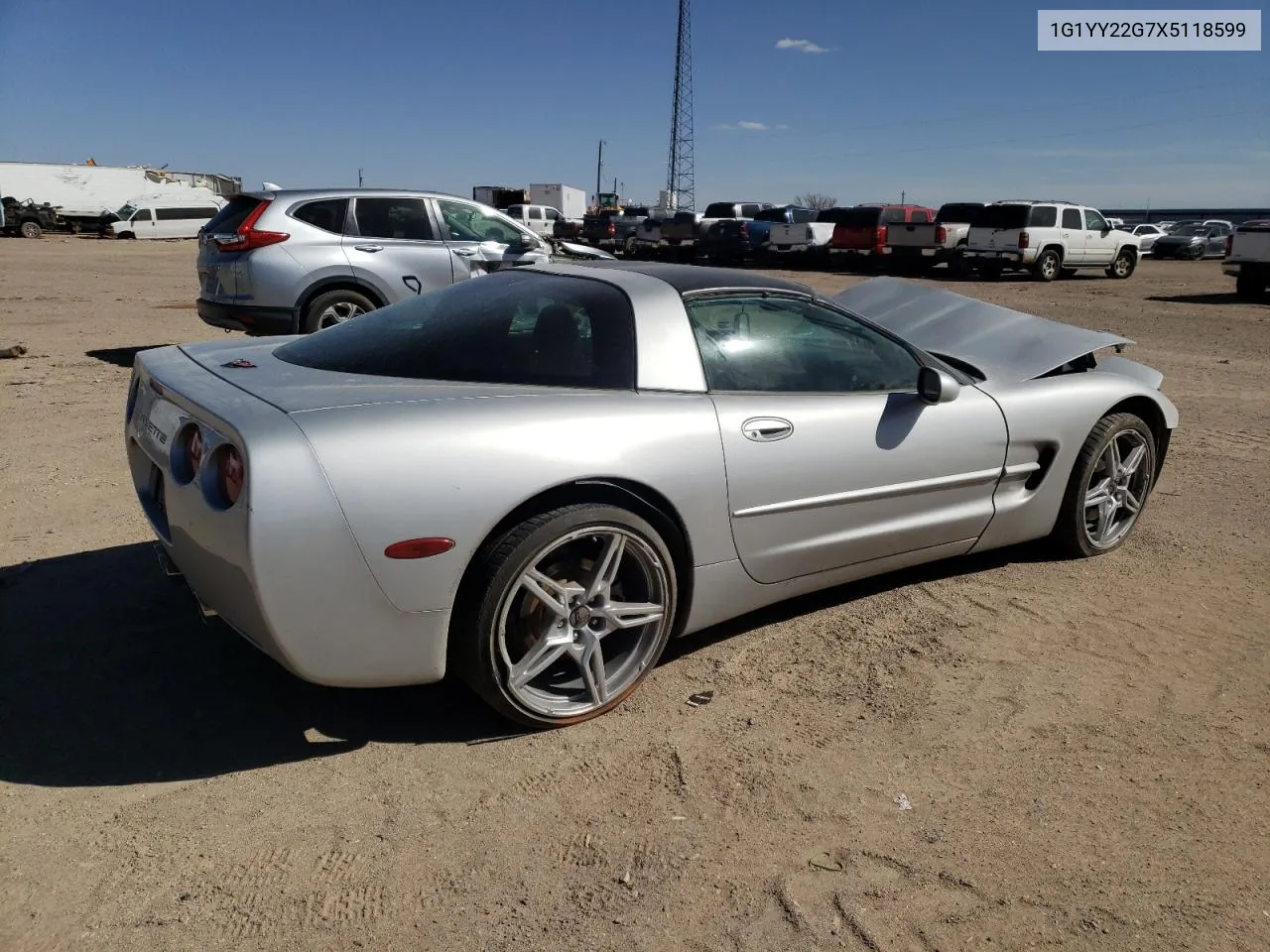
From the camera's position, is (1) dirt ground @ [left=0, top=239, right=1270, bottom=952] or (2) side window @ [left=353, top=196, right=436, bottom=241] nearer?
(1) dirt ground @ [left=0, top=239, right=1270, bottom=952]

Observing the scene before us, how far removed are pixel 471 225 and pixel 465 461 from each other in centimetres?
712

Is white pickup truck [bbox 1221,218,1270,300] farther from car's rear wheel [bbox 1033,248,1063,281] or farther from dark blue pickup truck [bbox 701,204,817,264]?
dark blue pickup truck [bbox 701,204,817,264]

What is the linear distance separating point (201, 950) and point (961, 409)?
10.1 feet

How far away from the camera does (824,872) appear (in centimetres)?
242

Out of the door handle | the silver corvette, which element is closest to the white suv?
the silver corvette

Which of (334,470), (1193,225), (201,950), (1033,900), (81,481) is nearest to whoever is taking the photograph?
(201,950)

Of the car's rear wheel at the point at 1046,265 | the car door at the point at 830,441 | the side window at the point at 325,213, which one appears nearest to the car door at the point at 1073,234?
the car's rear wheel at the point at 1046,265

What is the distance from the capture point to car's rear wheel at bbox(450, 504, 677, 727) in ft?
9.07

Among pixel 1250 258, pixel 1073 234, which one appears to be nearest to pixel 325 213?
pixel 1250 258

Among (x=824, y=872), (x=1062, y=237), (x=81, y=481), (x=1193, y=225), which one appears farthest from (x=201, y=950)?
(x=1193, y=225)

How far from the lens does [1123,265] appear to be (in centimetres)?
2578

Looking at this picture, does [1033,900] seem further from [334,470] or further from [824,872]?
[334,470]

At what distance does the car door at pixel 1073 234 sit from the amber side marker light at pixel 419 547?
2460 cm

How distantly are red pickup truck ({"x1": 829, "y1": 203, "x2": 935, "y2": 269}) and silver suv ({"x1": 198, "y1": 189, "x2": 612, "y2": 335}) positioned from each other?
19208 mm
